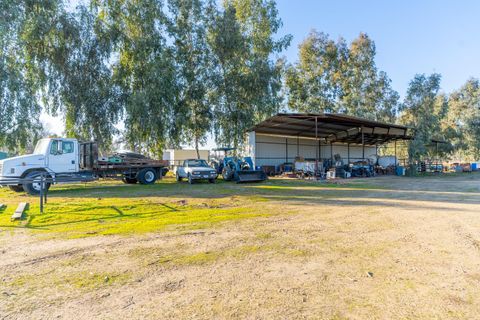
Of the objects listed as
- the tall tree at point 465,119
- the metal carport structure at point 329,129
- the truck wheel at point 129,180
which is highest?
the tall tree at point 465,119

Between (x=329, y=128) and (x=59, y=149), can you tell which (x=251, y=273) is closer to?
(x=59, y=149)

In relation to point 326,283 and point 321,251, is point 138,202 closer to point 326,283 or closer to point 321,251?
point 321,251

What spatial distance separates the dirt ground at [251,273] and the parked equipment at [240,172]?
9.40 metres

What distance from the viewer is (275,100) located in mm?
23469

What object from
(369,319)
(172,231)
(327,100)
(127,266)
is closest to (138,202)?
(172,231)

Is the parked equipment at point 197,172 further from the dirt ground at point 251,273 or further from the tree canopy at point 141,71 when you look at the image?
the dirt ground at point 251,273

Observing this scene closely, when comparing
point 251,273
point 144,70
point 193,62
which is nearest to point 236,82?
point 193,62

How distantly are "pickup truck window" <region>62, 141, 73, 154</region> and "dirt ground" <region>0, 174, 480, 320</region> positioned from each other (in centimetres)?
767

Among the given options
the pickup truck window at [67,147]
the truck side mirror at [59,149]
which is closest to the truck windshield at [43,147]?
the truck side mirror at [59,149]

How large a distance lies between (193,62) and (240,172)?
1119 centimetres

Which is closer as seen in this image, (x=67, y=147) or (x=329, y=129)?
(x=67, y=147)

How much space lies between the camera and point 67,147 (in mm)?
12055

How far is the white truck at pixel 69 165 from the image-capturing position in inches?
425

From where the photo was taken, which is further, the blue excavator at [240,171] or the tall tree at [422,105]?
the tall tree at [422,105]
